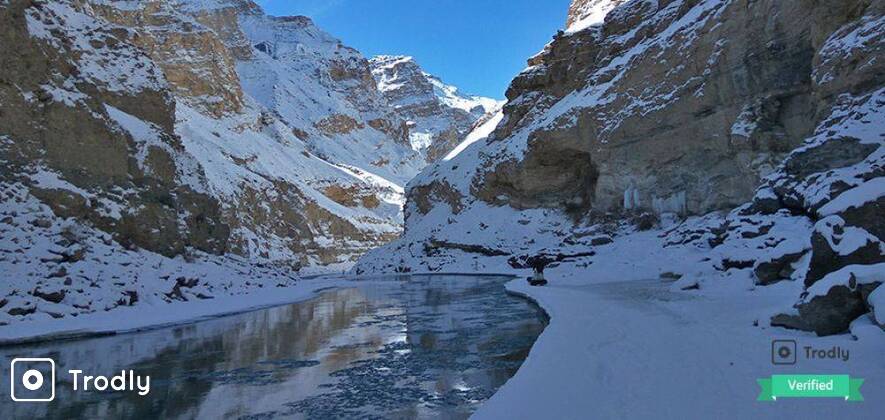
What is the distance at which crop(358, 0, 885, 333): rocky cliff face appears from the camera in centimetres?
1972

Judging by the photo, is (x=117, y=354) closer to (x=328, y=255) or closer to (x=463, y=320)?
(x=463, y=320)

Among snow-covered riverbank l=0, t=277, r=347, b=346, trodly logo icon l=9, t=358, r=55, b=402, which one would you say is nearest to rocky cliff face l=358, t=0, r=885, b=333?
trodly logo icon l=9, t=358, r=55, b=402

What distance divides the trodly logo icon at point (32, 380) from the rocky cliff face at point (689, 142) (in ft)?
45.5

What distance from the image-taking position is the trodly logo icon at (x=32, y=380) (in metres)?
10.3

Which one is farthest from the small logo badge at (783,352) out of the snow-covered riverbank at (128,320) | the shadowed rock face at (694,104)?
the shadowed rock face at (694,104)

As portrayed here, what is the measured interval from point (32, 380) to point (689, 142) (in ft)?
141

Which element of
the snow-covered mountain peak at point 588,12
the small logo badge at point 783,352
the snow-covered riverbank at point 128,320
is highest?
the snow-covered mountain peak at point 588,12

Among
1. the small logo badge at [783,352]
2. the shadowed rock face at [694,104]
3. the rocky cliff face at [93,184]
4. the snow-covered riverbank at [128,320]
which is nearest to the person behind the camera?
the small logo badge at [783,352]

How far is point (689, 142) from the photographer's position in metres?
43.5

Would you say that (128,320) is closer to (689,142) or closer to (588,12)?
(689,142)

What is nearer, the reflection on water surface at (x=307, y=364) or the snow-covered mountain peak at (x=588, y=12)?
the reflection on water surface at (x=307, y=364)

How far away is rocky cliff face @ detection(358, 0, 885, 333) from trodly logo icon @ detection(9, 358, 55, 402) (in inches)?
546

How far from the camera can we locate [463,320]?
19109 millimetres

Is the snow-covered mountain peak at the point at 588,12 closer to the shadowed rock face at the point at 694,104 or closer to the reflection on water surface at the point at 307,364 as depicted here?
the shadowed rock face at the point at 694,104
